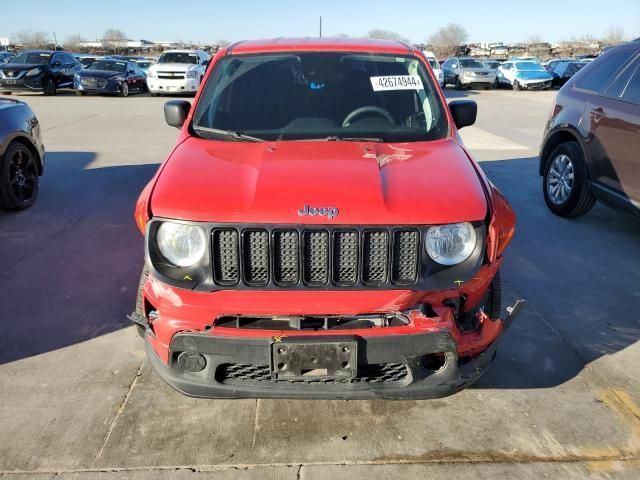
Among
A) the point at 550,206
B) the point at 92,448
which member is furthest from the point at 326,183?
the point at 550,206

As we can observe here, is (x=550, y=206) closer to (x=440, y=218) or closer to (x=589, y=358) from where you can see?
(x=589, y=358)

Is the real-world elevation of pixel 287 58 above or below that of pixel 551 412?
above

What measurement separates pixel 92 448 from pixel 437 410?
5.95 feet

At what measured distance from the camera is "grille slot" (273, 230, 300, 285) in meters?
2.48

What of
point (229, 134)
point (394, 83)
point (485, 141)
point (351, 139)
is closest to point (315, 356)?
point (351, 139)

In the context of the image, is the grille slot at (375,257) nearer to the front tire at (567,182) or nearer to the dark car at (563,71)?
the front tire at (567,182)

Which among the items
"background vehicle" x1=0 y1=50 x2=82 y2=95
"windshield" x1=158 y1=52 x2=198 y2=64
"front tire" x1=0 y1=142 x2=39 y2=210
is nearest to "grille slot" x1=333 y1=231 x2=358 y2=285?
"front tire" x1=0 y1=142 x2=39 y2=210

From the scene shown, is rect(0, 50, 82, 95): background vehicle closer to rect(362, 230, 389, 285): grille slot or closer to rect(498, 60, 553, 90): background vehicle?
rect(498, 60, 553, 90): background vehicle

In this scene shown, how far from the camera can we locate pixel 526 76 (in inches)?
1105

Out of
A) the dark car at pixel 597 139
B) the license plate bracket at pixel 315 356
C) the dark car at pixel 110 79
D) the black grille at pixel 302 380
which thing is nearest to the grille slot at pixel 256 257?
the license plate bracket at pixel 315 356

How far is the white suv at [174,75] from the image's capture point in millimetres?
21000

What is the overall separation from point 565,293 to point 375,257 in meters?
2.64

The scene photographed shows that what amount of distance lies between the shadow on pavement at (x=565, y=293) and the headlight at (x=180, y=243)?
6.21 feet

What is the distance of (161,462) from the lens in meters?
2.66
